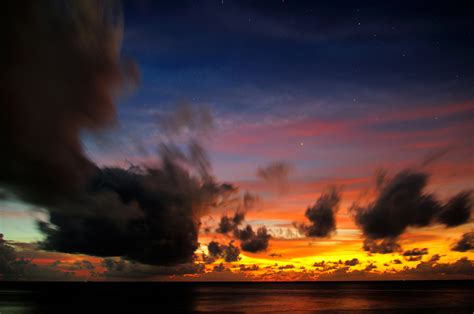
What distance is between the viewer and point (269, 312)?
9375cm

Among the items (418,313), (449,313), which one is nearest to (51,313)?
(418,313)

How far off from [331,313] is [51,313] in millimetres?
65033

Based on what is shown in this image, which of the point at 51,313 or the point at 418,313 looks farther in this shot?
the point at 51,313

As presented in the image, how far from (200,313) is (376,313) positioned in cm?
4019

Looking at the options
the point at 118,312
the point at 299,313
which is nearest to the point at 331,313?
the point at 299,313

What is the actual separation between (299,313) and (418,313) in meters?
26.0

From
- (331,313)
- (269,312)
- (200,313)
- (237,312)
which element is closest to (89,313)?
(200,313)

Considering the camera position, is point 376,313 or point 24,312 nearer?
point 376,313

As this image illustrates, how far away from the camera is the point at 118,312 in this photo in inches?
3620

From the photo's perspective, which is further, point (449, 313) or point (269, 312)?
point (269, 312)

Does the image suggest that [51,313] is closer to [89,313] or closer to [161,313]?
[89,313]

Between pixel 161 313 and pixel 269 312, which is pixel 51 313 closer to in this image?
pixel 161 313

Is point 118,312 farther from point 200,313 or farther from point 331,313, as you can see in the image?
point 331,313

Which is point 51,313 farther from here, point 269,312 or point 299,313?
point 299,313
